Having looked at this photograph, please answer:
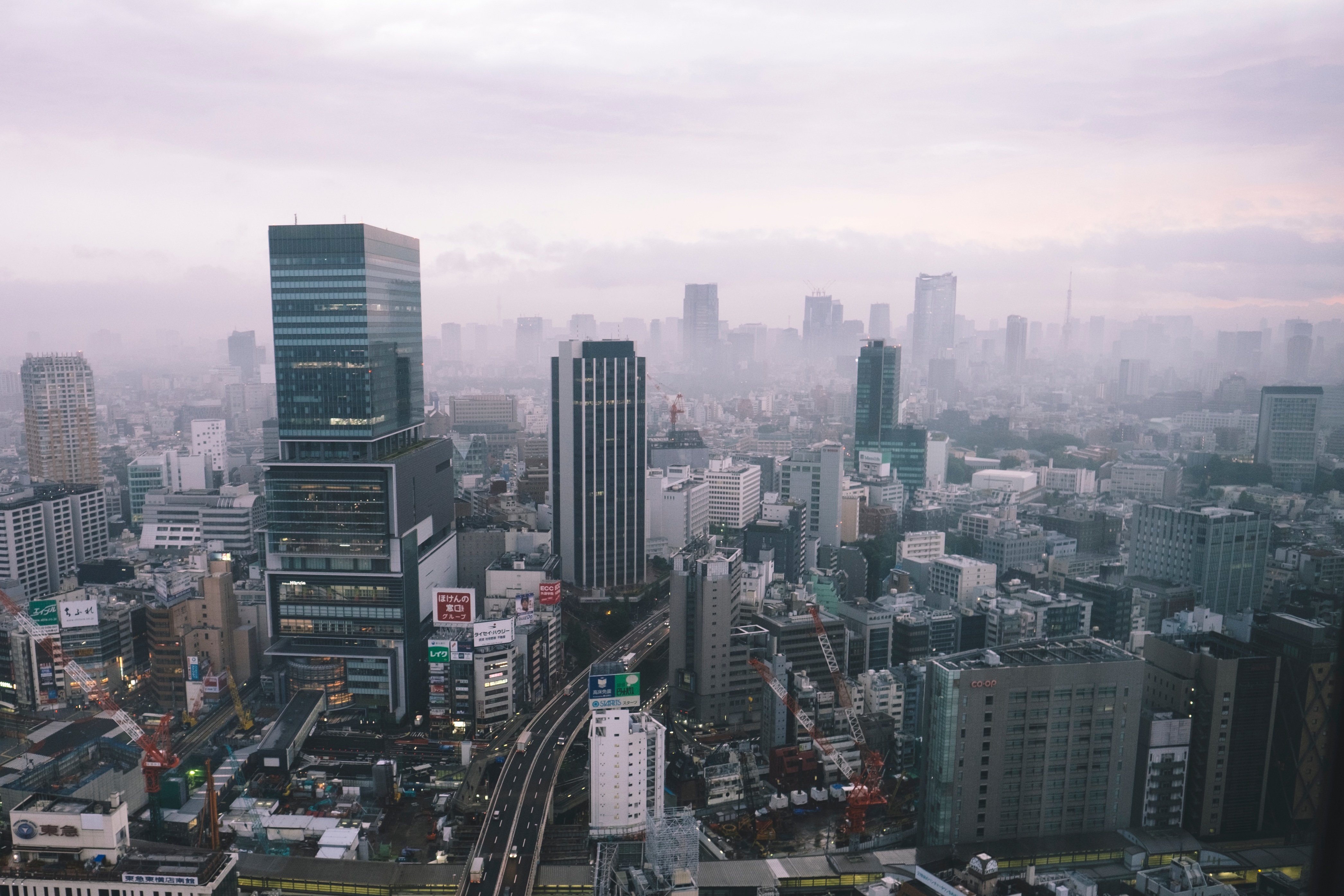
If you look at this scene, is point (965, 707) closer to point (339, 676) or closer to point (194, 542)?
point (339, 676)

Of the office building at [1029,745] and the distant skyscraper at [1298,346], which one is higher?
the distant skyscraper at [1298,346]

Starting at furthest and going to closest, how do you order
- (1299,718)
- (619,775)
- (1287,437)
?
(1287,437) < (619,775) < (1299,718)

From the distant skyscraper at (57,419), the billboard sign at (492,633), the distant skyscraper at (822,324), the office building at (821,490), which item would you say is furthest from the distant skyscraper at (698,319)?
the billboard sign at (492,633)

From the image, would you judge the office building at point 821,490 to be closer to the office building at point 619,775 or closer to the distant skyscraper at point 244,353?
the office building at point 619,775

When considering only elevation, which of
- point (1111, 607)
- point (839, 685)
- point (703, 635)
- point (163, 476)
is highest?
point (163, 476)

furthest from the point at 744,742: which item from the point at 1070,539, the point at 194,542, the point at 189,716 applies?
the point at 194,542

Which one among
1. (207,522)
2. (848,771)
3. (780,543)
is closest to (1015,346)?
(780,543)

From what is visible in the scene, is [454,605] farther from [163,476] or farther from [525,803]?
[163,476]

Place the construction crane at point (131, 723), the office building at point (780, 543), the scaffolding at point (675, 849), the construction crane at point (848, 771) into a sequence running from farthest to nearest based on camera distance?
1. the office building at point (780, 543)
2. the construction crane at point (848, 771)
3. the construction crane at point (131, 723)
4. the scaffolding at point (675, 849)
